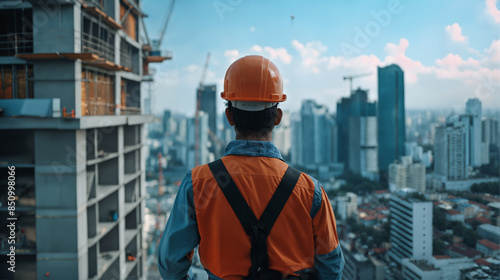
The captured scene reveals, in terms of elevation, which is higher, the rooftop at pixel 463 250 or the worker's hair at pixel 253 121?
the worker's hair at pixel 253 121

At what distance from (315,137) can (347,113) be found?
4.49 feet

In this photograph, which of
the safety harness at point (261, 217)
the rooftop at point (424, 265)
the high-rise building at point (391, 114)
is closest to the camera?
the safety harness at point (261, 217)

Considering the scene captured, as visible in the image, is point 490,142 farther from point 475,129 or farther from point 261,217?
point 261,217

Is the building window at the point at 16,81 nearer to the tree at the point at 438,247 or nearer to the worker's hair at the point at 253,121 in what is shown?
the worker's hair at the point at 253,121

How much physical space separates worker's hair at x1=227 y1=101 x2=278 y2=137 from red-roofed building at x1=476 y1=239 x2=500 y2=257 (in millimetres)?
4194

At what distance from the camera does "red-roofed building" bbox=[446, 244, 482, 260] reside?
12.9 ft

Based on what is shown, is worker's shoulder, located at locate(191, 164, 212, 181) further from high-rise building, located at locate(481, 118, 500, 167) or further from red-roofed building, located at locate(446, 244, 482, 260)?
high-rise building, located at locate(481, 118, 500, 167)

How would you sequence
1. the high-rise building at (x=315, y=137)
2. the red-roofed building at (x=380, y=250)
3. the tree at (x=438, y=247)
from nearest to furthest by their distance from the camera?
the tree at (x=438, y=247) < the red-roofed building at (x=380, y=250) < the high-rise building at (x=315, y=137)

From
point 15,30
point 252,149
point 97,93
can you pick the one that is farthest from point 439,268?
point 15,30

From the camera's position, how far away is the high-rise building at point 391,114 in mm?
6426

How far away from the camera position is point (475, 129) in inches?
179

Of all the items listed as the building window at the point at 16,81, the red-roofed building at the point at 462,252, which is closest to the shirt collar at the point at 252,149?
the red-roofed building at the point at 462,252

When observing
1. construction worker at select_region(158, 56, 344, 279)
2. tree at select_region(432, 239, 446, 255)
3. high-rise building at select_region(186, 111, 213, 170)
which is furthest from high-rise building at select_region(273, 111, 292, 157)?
construction worker at select_region(158, 56, 344, 279)

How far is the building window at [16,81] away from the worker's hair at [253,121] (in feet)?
15.0
